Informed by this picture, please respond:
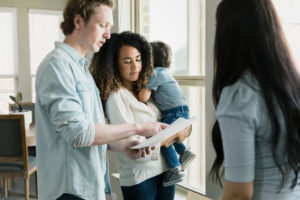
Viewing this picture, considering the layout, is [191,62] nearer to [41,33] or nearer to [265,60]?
[265,60]

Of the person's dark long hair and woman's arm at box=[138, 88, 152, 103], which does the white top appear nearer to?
woman's arm at box=[138, 88, 152, 103]

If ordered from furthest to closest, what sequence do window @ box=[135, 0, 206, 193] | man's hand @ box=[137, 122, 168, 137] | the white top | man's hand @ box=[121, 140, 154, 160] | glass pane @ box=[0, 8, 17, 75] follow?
glass pane @ box=[0, 8, 17, 75]
window @ box=[135, 0, 206, 193]
the white top
man's hand @ box=[121, 140, 154, 160]
man's hand @ box=[137, 122, 168, 137]

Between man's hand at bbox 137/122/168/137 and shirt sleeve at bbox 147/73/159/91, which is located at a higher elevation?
shirt sleeve at bbox 147/73/159/91

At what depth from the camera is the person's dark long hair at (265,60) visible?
0.75 meters

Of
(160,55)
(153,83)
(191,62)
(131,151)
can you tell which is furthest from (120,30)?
(131,151)

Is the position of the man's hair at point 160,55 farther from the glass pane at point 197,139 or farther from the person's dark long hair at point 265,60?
the person's dark long hair at point 265,60

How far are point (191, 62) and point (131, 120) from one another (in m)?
1.16

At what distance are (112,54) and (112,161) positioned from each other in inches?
61.2

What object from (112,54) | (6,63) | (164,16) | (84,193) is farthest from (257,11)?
(6,63)

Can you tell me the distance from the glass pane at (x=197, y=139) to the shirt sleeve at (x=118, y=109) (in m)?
1.04

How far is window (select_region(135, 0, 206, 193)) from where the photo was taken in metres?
2.50

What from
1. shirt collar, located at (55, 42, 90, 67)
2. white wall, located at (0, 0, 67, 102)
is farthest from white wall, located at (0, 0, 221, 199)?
shirt collar, located at (55, 42, 90, 67)

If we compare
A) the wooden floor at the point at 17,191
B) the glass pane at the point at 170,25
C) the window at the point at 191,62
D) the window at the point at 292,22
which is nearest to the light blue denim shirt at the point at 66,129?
the window at the point at 292,22

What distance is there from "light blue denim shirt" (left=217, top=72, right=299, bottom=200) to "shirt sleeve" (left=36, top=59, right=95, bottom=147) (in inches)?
19.4
